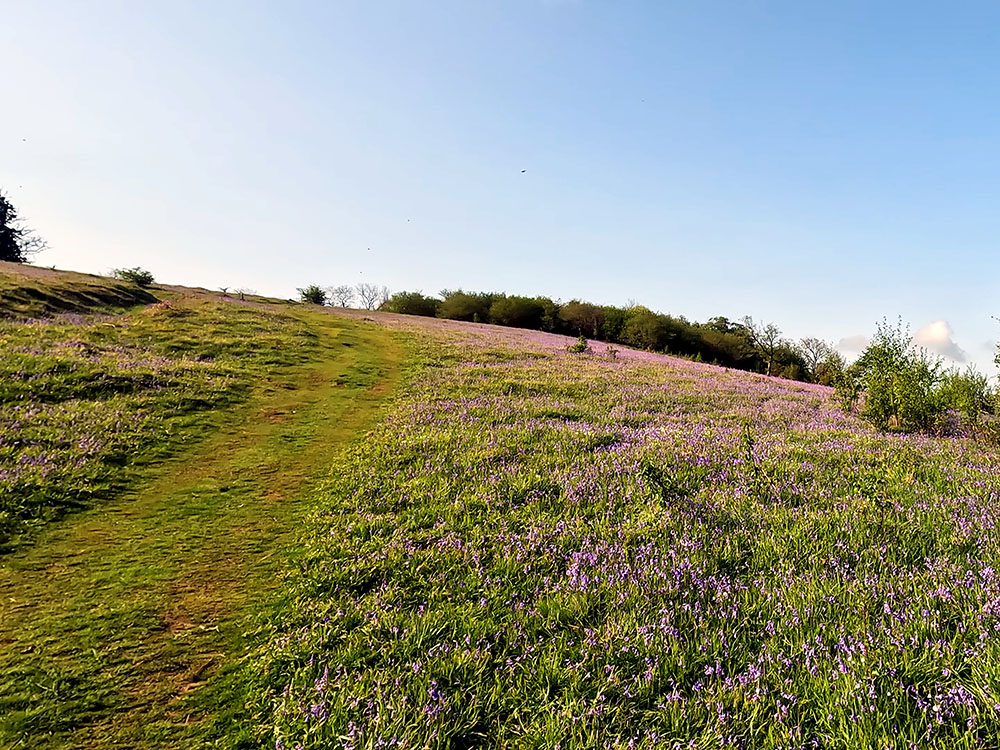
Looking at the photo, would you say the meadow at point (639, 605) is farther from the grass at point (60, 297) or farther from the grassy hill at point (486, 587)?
the grass at point (60, 297)

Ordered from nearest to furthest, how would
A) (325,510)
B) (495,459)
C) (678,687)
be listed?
(678,687)
(325,510)
(495,459)

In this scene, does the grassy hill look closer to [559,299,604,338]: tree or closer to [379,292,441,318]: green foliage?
[559,299,604,338]: tree

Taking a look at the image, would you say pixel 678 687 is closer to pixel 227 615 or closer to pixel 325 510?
pixel 227 615

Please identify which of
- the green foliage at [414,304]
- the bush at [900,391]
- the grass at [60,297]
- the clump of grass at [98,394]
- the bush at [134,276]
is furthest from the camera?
the green foliage at [414,304]

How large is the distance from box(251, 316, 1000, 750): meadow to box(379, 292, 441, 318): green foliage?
81.0m

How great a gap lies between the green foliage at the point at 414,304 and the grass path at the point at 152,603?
80.4m

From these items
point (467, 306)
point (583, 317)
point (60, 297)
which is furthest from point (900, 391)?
point (467, 306)

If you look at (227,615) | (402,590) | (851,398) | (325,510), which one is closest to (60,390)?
(325,510)

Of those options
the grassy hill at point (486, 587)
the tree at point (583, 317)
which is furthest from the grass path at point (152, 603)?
the tree at point (583, 317)

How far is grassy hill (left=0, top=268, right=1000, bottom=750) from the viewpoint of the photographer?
3.82 meters

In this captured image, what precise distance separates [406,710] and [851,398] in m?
21.9

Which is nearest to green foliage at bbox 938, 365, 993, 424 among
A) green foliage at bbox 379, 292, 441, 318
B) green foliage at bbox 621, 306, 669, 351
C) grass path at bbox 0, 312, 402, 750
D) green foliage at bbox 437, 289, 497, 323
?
grass path at bbox 0, 312, 402, 750

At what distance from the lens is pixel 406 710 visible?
381cm

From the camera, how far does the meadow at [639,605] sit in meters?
3.75
